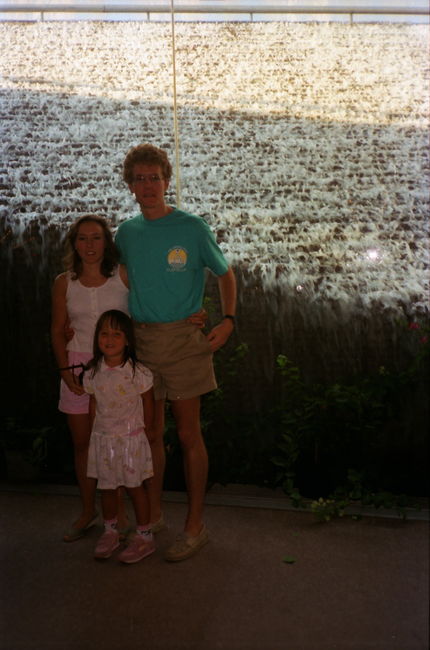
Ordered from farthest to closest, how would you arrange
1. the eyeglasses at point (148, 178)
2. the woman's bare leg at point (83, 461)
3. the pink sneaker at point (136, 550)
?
the woman's bare leg at point (83, 461) → the pink sneaker at point (136, 550) → the eyeglasses at point (148, 178)

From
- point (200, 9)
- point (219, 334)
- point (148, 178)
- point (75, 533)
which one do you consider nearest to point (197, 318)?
point (219, 334)

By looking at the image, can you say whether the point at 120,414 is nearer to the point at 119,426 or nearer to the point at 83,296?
the point at 119,426

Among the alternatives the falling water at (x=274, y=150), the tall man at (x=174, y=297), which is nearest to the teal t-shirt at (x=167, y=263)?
the tall man at (x=174, y=297)

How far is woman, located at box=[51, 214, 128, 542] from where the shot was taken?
245 cm

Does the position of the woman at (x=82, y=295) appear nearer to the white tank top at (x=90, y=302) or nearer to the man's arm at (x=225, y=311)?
the white tank top at (x=90, y=302)

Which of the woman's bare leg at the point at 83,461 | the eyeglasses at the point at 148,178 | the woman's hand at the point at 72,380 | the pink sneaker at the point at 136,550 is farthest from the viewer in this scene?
the woman's bare leg at the point at 83,461

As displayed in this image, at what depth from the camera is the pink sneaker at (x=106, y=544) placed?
8.17 ft

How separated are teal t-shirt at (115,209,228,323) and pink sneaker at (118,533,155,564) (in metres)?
0.76

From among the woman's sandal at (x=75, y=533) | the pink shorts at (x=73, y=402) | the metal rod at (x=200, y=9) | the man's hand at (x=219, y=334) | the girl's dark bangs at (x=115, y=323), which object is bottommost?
the woman's sandal at (x=75, y=533)

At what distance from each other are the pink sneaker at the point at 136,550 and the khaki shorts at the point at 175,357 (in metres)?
0.50

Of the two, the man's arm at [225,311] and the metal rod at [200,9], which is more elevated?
the metal rod at [200,9]

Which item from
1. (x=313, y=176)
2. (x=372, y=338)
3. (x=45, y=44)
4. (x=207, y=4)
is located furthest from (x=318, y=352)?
(x=45, y=44)

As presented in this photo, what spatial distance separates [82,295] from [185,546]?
3.06ft

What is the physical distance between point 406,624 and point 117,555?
103 centimetres
